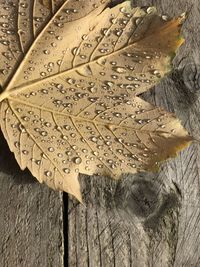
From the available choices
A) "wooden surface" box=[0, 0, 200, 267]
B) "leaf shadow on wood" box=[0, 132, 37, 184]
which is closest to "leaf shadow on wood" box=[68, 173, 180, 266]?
"wooden surface" box=[0, 0, 200, 267]

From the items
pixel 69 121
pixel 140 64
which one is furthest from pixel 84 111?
pixel 140 64

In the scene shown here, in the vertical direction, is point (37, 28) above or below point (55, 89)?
above

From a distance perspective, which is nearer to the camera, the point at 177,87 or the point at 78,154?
the point at 78,154

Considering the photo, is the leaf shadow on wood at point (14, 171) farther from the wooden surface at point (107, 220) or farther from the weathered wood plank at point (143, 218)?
the weathered wood plank at point (143, 218)

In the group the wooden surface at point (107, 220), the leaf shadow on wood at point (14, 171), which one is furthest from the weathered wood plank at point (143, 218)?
the leaf shadow on wood at point (14, 171)

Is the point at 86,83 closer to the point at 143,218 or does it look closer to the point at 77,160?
the point at 77,160

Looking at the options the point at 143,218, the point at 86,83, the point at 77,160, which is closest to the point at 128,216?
the point at 143,218

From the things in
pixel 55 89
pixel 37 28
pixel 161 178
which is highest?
pixel 37 28

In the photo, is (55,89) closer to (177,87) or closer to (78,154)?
(78,154)
